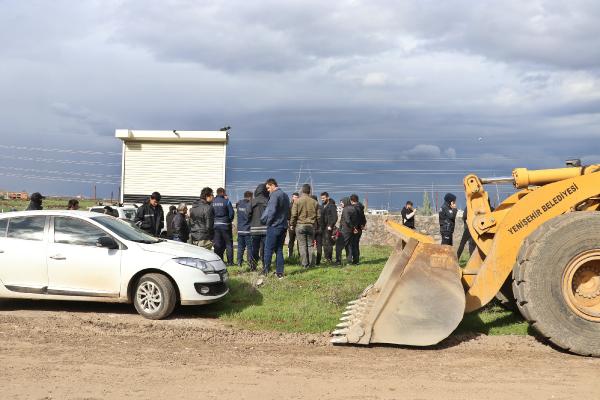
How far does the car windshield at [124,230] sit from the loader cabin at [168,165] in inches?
478

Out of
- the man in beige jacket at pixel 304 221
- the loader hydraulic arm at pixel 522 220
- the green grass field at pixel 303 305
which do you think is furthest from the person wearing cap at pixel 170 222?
the loader hydraulic arm at pixel 522 220

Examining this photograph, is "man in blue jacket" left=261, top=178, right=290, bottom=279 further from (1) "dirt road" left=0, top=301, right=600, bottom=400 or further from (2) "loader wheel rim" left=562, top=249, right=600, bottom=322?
(2) "loader wheel rim" left=562, top=249, right=600, bottom=322

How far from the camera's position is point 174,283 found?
9.09 meters

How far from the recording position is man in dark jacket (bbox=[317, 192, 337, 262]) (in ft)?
51.7

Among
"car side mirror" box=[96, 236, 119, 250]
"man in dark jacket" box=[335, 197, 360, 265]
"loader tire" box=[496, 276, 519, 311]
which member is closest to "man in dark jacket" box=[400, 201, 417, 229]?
"man in dark jacket" box=[335, 197, 360, 265]

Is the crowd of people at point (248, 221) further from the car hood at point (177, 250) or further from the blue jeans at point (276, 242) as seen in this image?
the car hood at point (177, 250)

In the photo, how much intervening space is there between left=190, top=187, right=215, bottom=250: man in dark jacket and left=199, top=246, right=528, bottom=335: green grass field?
122 centimetres

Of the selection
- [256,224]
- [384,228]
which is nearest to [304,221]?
[256,224]

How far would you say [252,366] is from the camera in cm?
655

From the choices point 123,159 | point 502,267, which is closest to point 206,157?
point 123,159

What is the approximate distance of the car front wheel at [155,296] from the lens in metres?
8.93

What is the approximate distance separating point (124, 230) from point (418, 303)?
5.05 metres

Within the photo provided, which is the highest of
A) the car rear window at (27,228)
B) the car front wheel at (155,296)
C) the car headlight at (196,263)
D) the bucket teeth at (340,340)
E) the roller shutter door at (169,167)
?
the roller shutter door at (169,167)

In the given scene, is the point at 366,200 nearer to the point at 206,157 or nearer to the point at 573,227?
the point at 206,157
